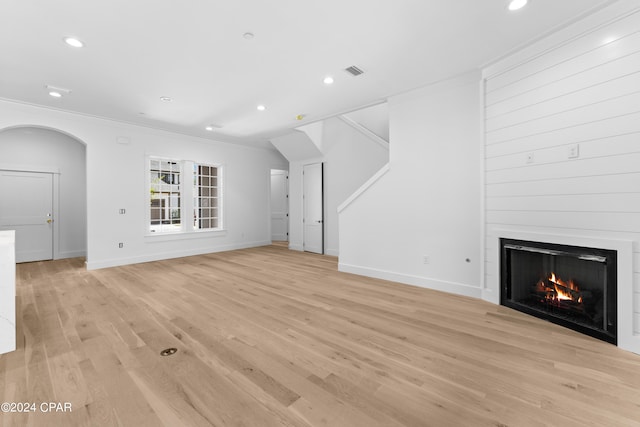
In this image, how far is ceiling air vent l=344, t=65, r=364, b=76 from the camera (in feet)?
11.5

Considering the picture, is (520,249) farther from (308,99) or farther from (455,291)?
(308,99)

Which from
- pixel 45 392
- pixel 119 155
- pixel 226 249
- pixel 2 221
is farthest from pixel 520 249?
pixel 2 221

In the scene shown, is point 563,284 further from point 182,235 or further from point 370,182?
point 182,235

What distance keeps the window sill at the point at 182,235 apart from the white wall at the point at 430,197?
4.32m

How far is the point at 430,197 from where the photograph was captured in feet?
13.1

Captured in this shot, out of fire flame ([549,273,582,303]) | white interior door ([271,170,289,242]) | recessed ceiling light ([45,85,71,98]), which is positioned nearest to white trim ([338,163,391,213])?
fire flame ([549,273,582,303])

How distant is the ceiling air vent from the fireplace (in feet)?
9.21

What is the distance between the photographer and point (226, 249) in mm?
7484

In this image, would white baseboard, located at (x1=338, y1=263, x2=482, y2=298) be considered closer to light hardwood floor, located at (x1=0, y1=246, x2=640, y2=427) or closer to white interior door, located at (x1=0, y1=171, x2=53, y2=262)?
light hardwood floor, located at (x1=0, y1=246, x2=640, y2=427)

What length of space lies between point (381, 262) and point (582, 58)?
334 cm

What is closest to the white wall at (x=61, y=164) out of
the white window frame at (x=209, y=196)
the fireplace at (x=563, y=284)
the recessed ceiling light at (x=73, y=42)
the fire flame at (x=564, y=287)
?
the white window frame at (x=209, y=196)

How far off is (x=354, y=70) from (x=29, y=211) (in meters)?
7.34

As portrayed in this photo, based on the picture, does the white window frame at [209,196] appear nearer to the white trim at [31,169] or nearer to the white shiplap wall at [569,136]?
the white trim at [31,169]

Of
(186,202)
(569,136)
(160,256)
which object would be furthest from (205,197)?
(569,136)
